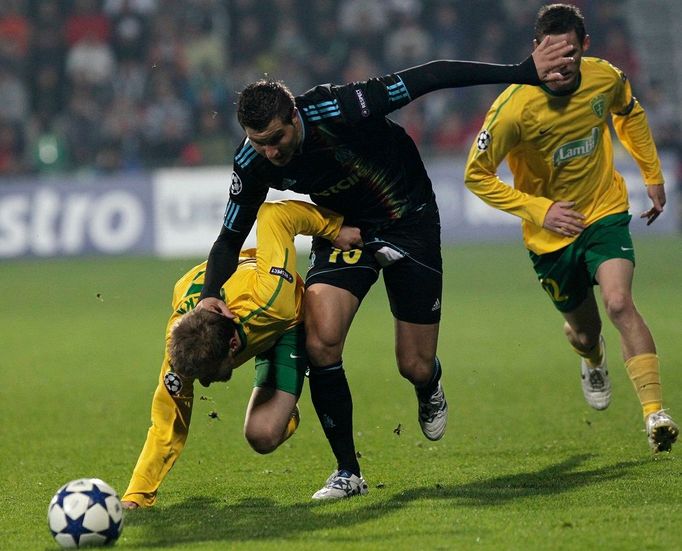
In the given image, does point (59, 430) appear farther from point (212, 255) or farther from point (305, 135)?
point (305, 135)

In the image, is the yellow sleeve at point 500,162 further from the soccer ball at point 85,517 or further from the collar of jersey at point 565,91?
the soccer ball at point 85,517

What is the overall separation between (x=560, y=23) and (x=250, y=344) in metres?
2.25

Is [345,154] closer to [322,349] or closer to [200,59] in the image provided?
[322,349]

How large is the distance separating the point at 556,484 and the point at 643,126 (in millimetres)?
2172

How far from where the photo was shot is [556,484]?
5.35 metres

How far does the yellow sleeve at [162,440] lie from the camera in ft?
17.1

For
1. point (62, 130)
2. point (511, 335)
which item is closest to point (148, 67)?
point (62, 130)

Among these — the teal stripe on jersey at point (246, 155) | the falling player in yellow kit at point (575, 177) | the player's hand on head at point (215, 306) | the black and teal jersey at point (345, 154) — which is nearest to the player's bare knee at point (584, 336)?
the falling player in yellow kit at point (575, 177)

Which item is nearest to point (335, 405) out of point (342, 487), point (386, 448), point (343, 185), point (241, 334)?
point (342, 487)

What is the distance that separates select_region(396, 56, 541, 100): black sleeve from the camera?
17.1ft

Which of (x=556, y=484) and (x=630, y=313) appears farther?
(x=630, y=313)

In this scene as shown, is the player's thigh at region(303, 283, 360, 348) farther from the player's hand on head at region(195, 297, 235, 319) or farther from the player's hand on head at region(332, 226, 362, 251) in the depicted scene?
the player's hand on head at region(195, 297, 235, 319)

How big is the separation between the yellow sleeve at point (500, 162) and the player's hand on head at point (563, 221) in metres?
0.03

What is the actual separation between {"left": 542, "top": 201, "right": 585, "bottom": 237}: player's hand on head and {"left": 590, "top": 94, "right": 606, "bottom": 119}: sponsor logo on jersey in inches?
21.4
